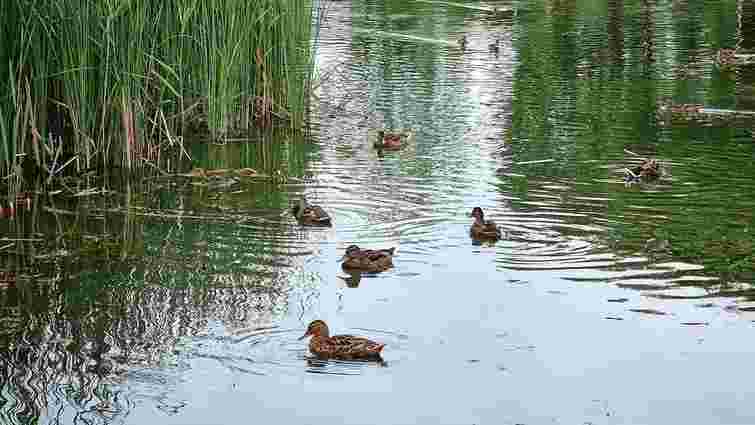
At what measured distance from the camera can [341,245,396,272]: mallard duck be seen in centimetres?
939

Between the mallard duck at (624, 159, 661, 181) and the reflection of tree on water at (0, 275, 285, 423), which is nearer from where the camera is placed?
the reflection of tree on water at (0, 275, 285, 423)

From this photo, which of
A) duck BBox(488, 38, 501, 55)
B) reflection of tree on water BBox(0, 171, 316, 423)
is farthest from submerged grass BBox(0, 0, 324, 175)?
duck BBox(488, 38, 501, 55)

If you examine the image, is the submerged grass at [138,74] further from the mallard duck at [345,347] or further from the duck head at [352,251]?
the mallard duck at [345,347]

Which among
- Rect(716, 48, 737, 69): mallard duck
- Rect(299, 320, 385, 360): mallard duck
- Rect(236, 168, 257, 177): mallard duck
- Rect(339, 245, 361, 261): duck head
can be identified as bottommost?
Rect(299, 320, 385, 360): mallard duck

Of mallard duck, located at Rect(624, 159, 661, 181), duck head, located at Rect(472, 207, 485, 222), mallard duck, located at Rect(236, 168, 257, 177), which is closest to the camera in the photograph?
duck head, located at Rect(472, 207, 485, 222)

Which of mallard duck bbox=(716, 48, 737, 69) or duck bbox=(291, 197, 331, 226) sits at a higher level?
mallard duck bbox=(716, 48, 737, 69)

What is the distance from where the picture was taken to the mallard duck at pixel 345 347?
24.7 ft

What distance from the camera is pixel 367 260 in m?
9.38

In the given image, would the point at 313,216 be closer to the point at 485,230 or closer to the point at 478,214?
the point at 478,214

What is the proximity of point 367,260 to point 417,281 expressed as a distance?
389mm

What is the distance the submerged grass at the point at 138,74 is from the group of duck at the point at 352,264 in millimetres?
2241

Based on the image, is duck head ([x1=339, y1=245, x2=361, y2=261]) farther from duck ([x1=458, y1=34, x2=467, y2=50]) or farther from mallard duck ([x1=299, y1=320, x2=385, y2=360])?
duck ([x1=458, y1=34, x2=467, y2=50])

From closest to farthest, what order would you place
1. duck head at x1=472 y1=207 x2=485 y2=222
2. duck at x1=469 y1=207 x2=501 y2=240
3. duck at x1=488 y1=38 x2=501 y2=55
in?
duck at x1=469 y1=207 x2=501 y2=240 < duck head at x1=472 y1=207 x2=485 y2=222 < duck at x1=488 y1=38 x2=501 y2=55

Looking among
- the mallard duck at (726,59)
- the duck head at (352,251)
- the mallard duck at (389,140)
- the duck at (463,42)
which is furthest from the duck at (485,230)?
the duck at (463,42)
